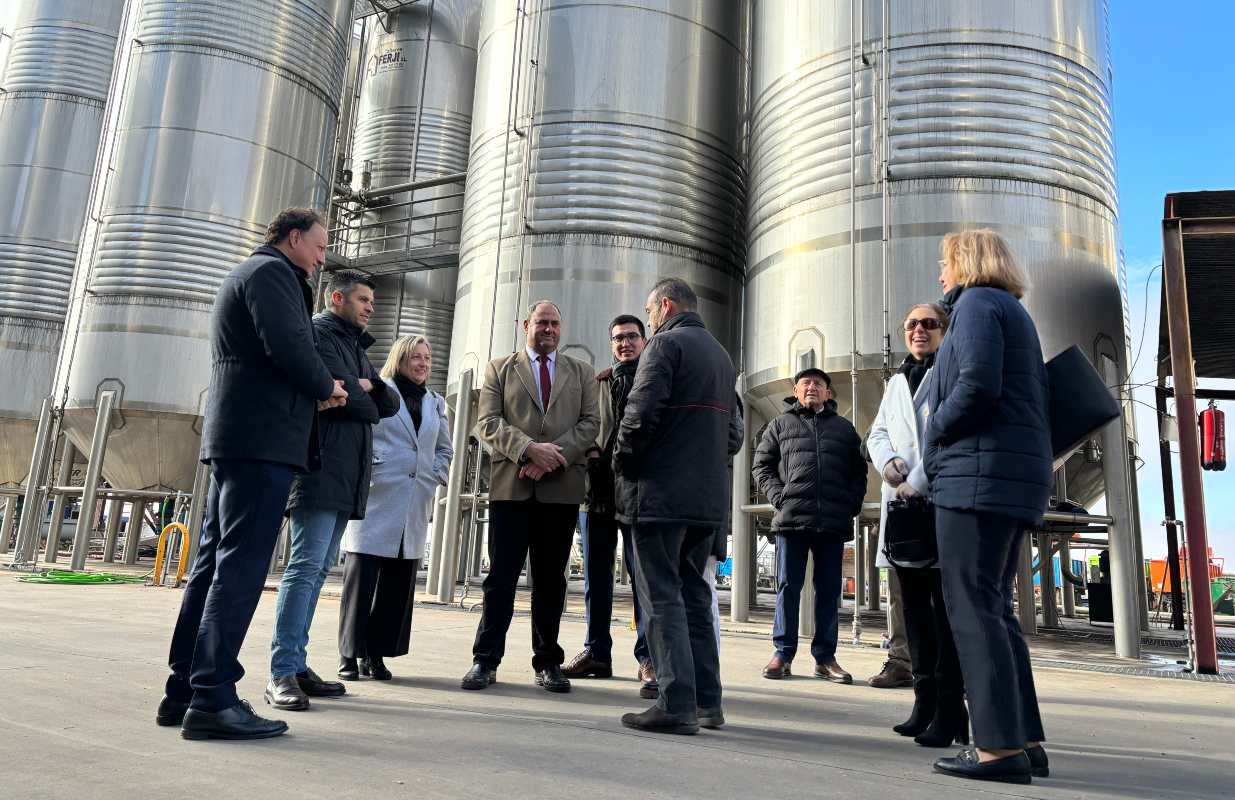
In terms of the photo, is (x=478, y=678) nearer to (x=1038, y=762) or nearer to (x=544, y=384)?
(x=544, y=384)

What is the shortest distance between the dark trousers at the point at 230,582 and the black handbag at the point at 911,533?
2143 mm

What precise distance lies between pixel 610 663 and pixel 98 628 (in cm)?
324

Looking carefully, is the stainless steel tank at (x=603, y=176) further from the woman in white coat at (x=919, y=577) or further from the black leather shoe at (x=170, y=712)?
the black leather shoe at (x=170, y=712)

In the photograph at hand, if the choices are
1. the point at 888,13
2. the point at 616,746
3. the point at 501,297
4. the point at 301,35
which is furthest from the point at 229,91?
the point at 616,746

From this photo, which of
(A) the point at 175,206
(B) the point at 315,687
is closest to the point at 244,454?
(B) the point at 315,687

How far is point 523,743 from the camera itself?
2.82 metres

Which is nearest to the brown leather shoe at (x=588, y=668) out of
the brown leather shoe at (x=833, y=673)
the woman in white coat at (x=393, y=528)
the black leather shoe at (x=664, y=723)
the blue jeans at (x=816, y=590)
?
the woman in white coat at (x=393, y=528)

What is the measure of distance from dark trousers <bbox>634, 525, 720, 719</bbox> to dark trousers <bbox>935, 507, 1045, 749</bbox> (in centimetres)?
96

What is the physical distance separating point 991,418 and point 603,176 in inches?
309

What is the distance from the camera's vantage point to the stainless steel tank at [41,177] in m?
16.1

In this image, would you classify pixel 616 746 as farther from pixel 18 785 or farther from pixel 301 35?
pixel 301 35

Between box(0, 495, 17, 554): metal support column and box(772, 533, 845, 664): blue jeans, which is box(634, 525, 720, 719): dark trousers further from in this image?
box(0, 495, 17, 554): metal support column

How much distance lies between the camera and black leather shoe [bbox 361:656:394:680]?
13.7ft

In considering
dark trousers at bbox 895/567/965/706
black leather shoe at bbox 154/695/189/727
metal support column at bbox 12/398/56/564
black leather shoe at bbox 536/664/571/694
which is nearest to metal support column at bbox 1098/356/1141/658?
dark trousers at bbox 895/567/965/706
